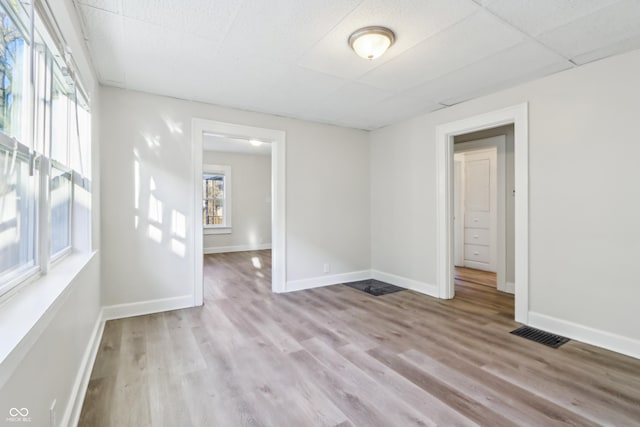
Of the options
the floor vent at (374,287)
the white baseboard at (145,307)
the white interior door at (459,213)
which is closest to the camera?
the white baseboard at (145,307)

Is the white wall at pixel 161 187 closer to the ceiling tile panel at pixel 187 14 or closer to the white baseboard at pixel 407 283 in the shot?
the white baseboard at pixel 407 283

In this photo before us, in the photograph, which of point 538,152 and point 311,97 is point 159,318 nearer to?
point 311,97

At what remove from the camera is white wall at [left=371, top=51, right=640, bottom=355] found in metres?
2.44

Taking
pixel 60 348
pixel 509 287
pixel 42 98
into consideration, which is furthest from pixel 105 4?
pixel 509 287

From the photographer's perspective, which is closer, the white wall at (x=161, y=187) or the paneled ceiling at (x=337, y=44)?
the paneled ceiling at (x=337, y=44)

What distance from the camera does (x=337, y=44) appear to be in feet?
7.66

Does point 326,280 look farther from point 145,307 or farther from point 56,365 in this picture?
point 56,365

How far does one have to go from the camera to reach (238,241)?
26.1 feet

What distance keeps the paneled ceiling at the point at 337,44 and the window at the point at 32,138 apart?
1.74ft

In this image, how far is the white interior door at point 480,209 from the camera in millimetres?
5680

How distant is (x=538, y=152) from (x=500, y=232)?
5.69 ft

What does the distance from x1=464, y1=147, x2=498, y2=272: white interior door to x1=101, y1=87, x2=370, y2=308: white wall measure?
→ 11.2 feet

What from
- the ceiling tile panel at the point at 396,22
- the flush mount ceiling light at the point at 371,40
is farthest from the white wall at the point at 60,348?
the flush mount ceiling light at the point at 371,40

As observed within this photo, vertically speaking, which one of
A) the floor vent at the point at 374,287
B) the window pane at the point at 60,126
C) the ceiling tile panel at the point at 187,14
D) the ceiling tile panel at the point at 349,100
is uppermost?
the ceiling tile panel at the point at 349,100
